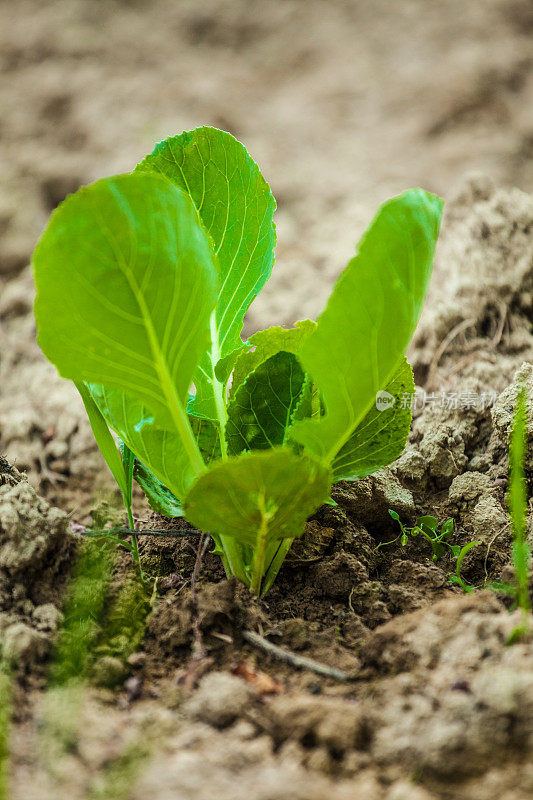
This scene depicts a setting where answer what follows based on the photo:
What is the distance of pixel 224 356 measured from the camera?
3.28 ft

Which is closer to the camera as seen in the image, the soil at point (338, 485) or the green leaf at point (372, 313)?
the soil at point (338, 485)

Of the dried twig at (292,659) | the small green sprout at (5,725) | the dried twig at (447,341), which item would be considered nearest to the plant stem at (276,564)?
the dried twig at (292,659)

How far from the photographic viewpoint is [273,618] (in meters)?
0.89

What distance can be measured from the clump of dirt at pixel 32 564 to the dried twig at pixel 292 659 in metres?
0.25

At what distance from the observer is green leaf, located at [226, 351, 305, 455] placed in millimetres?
925

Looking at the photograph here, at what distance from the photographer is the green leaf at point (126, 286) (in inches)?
28.4

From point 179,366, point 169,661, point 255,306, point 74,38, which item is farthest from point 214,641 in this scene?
point 74,38

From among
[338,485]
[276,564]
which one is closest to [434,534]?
[338,485]

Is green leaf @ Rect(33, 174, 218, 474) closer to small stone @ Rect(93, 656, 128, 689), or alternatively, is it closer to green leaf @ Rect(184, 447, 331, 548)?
green leaf @ Rect(184, 447, 331, 548)

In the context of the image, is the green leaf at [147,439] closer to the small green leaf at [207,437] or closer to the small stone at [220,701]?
the small green leaf at [207,437]

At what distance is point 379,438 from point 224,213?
0.42 meters

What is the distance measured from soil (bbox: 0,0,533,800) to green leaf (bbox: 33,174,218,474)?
0.26m

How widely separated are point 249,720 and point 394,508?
1.64 feet

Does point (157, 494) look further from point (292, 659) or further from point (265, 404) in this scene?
point (292, 659)
